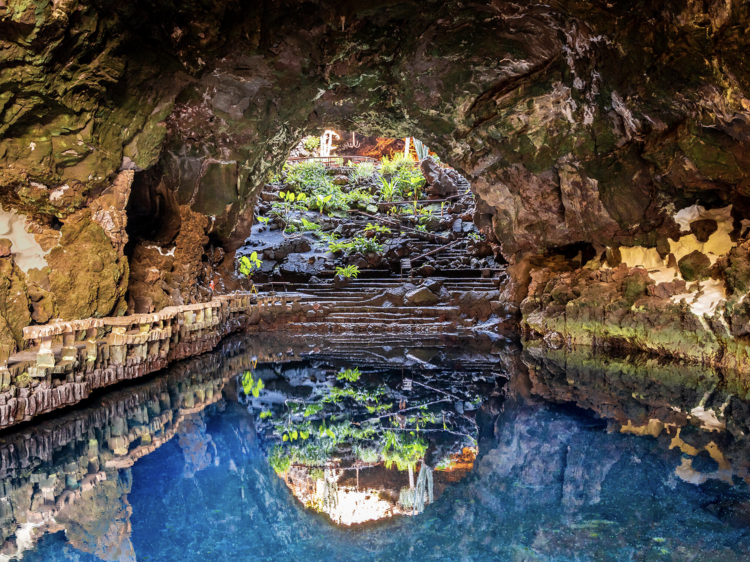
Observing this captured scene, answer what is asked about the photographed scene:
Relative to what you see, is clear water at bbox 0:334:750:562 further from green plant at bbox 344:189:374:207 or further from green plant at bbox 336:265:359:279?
green plant at bbox 344:189:374:207

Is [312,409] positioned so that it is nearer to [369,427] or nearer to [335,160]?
[369,427]

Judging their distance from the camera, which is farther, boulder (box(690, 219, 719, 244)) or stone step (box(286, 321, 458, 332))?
stone step (box(286, 321, 458, 332))

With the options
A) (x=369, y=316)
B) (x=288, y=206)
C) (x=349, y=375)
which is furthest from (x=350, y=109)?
(x=288, y=206)

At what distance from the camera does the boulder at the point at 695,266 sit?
1001 cm

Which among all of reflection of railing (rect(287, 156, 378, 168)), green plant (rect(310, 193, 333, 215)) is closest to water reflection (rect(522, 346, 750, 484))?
green plant (rect(310, 193, 333, 215))

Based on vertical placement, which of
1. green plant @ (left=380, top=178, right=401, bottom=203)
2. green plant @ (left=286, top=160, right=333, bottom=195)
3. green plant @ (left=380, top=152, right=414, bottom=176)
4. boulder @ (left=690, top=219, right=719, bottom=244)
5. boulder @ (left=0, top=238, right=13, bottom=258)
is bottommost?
boulder @ (left=0, top=238, right=13, bottom=258)

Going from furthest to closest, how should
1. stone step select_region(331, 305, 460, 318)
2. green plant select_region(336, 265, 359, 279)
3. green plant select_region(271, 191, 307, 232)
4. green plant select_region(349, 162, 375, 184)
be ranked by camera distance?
green plant select_region(349, 162, 375, 184) → green plant select_region(271, 191, 307, 232) → green plant select_region(336, 265, 359, 279) → stone step select_region(331, 305, 460, 318)

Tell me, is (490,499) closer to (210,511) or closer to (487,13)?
(210,511)

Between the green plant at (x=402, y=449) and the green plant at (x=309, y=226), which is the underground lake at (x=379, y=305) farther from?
the green plant at (x=309, y=226)

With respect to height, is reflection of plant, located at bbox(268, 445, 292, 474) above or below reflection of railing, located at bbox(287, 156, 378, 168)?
below

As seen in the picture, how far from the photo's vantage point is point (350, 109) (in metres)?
13.4

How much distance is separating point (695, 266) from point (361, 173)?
21639 mm

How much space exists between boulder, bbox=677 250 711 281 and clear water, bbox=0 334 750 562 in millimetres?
4196

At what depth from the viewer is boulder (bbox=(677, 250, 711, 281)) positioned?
32.8 feet
